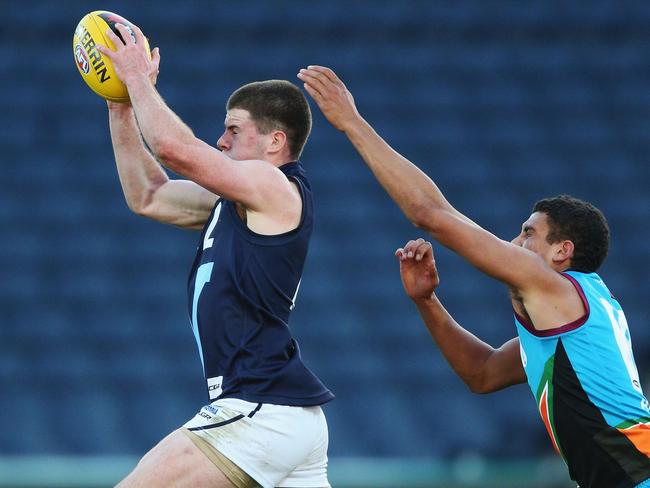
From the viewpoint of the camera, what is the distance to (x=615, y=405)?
4.62m

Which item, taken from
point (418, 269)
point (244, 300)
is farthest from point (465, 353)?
point (244, 300)

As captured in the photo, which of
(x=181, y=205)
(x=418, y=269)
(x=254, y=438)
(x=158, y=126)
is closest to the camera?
(x=254, y=438)

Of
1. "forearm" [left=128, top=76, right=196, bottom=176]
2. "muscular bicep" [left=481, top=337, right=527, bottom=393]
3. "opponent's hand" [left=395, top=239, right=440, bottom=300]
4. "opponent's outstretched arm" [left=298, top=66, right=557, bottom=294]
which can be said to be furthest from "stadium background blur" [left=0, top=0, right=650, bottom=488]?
"forearm" [left=128, top=76, right=196, bottom=176]

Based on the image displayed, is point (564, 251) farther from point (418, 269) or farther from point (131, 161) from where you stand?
point (131, 161)

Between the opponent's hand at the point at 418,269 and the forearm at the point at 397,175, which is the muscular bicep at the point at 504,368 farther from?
the forearm at the point at 397,175

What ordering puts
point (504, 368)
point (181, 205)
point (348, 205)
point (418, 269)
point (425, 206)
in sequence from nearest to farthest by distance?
1. point (425, 206)
2. point (418, 269)
3. point (181, 205)
4. point (504, 368)
5. point (348, 205)

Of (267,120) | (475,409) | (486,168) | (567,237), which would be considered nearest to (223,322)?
(267,120)

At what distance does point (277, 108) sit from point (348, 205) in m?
6.98

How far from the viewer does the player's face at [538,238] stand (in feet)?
15.8

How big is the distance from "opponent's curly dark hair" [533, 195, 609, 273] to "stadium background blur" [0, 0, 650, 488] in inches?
147

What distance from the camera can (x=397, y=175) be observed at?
462 cm

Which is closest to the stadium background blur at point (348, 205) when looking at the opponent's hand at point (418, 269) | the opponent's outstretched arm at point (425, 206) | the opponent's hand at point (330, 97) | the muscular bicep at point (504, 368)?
the muscular bicep at point (504, 368)

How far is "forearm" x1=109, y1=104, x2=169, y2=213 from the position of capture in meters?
5.22

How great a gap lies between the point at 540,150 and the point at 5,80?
5457 mm
